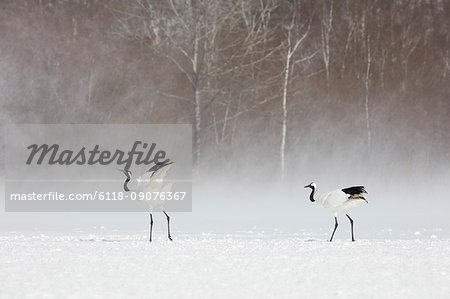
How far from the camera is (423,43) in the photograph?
2869 centimetres

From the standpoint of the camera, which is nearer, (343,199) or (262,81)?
(343,199)

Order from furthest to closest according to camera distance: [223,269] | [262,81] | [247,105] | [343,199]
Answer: [247,105] < [262,81] < [343,199] < [223,269]

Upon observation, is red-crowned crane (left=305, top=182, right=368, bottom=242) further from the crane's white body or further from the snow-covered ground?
the snow-covered ground

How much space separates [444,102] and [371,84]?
229cm

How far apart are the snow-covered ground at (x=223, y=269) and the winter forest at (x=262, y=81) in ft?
43.4

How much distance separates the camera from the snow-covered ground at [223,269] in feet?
26.5

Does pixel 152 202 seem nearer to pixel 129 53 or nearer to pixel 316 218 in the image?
pixel 316 218

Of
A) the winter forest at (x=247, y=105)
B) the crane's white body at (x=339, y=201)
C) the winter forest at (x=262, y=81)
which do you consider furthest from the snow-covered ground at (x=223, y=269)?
the winter forest at (x=262, y=81)

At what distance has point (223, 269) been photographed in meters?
9.34

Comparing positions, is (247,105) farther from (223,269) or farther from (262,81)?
(223,269)

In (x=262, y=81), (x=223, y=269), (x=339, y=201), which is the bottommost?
(x=223, y=269)

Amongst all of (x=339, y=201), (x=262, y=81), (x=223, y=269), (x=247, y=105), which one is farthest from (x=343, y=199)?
(x=247, y=105)

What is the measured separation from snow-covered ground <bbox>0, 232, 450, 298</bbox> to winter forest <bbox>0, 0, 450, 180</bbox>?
43.4 ft

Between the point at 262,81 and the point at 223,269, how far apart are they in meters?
17.2
